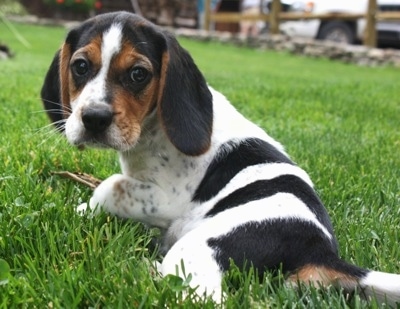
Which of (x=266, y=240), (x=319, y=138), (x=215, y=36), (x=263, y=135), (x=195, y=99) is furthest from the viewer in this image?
(x=215, y=36)

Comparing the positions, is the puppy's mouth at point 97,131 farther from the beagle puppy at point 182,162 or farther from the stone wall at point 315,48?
the stone wall at point 315,48

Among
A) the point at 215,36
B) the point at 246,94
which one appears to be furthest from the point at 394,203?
the point at 215,36

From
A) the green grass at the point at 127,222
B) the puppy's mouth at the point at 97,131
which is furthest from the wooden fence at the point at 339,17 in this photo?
the puppy's mouth at the point at 97,131

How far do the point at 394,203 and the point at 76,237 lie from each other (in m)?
2.05

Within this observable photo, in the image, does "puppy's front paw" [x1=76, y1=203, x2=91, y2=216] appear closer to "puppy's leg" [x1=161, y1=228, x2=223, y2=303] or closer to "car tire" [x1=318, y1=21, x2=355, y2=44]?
"puppy's leg" [x1=161, y1=228, x2=223, y2=303]

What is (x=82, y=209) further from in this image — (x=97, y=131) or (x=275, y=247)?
(x=275, y=247)

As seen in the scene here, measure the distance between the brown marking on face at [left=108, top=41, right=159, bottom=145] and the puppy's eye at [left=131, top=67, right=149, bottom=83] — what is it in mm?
21

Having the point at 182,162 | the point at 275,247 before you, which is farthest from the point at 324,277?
the point at 182,162

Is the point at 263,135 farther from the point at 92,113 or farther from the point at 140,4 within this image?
the point at 140,4

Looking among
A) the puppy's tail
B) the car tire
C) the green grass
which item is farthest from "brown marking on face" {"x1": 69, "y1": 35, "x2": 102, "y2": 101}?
the car tire

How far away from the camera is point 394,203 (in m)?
3.81

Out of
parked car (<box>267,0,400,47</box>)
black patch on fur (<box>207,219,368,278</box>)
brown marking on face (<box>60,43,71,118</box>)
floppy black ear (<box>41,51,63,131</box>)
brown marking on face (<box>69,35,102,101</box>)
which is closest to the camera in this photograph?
black patch on fur (<box>207,219,368,278</box>)

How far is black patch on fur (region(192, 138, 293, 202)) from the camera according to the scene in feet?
10.00

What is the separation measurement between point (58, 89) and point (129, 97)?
67cm
